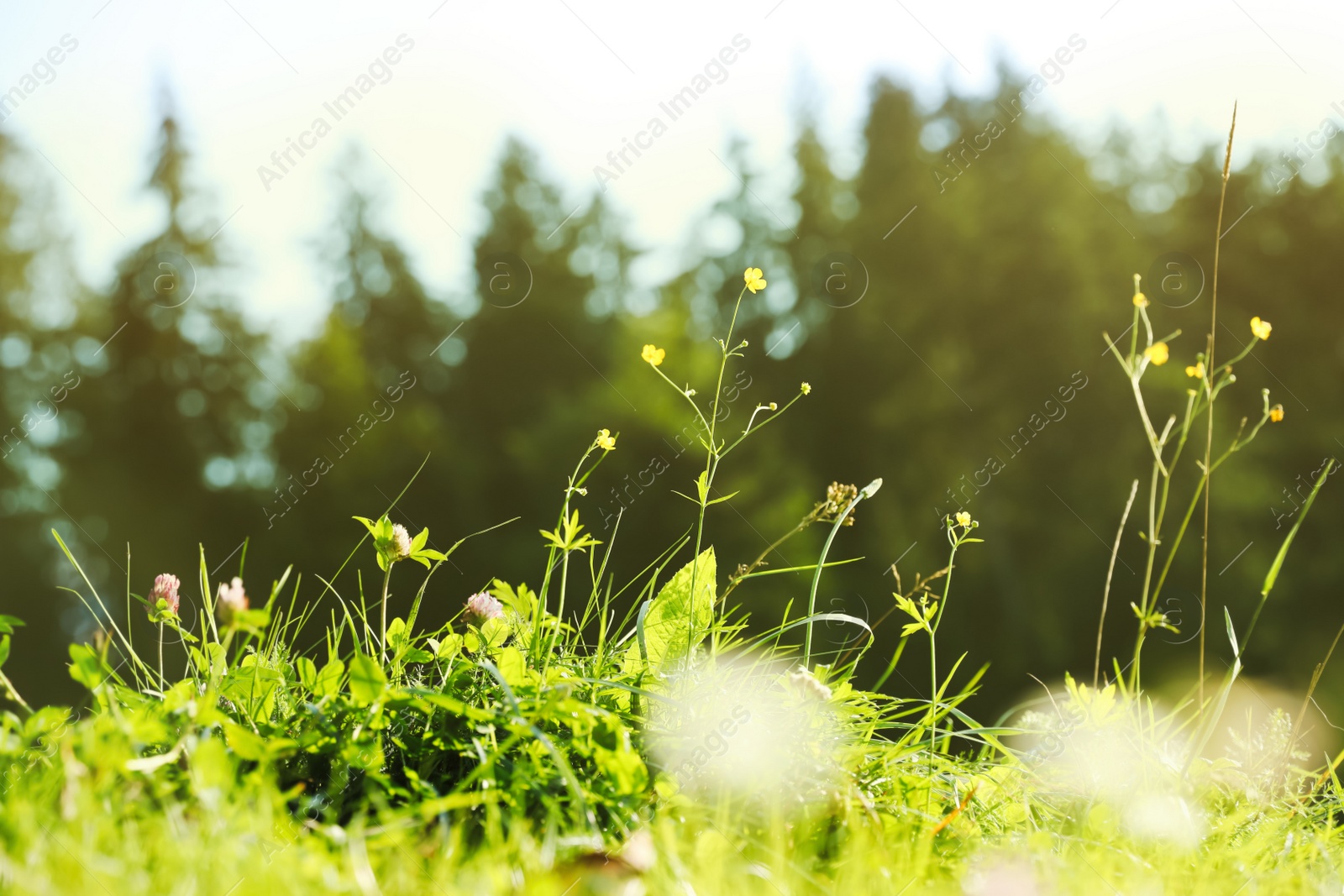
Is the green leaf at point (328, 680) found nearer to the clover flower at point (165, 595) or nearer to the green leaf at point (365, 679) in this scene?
the green leaf at point (365, 679)

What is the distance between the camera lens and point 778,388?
11500 mm

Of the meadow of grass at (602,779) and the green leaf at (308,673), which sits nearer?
the meadow of grass at (602,779)

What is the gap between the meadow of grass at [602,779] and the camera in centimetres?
88

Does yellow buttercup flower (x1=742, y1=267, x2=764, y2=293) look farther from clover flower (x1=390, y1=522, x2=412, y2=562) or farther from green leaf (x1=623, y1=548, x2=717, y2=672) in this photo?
clover flower (x1=390, y1=522, x2=412, y2=562)

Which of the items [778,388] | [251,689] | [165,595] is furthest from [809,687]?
[778,388]

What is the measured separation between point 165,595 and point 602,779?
2.91 feet

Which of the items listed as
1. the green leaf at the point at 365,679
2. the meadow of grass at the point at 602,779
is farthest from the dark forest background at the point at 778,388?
the green leaf at the point at 365,679

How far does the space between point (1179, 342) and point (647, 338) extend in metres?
6.76

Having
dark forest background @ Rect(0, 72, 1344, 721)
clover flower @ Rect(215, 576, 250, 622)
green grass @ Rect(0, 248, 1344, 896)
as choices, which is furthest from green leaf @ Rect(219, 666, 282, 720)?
dark forest background @ Rect(0, 72, 1344, 721)

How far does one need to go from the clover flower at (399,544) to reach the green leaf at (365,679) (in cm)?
38

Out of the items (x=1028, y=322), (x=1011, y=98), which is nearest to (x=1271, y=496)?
(x=1028, y=322)

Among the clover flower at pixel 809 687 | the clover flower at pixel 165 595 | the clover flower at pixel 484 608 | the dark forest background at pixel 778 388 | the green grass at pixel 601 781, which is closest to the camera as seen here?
the green grass at pixel 601 781

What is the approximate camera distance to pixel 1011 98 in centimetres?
1205

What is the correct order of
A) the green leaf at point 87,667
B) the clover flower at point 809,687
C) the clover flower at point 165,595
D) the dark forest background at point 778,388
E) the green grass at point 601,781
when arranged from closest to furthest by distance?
the green grass at point 601,781 → the green leaf at point 87,667 → the clover flower at point 809,687 → the clover flower at point 165,595 → the dark forest background at point 778,388
